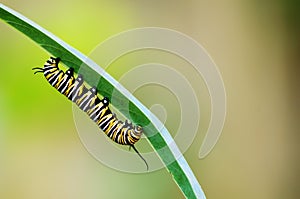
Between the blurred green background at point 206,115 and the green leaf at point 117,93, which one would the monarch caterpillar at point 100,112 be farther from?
the blurred green background at point 206,115

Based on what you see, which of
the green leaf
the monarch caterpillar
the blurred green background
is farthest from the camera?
the blurred green background

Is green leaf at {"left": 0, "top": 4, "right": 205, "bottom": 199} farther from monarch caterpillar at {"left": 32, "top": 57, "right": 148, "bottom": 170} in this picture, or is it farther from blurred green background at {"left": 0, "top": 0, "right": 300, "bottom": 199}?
blurred green background at {"left": 0, "top": 0, "right": 300, "bottom": 199}

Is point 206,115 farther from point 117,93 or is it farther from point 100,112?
point 117,93

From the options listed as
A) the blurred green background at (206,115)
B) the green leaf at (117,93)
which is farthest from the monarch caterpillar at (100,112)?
the blurred green background at (206,115)

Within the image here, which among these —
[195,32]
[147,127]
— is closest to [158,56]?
[195,32]

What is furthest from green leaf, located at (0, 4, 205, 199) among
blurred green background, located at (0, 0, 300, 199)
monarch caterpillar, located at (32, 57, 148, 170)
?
blurred green background, located at (0, 0, 300, 199)

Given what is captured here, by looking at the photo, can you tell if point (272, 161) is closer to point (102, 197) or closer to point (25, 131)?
point (102, 197)
